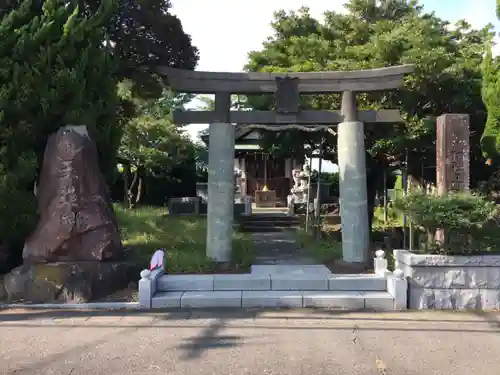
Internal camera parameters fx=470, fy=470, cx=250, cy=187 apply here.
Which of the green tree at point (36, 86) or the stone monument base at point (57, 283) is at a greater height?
the green tree at point (36, 86)

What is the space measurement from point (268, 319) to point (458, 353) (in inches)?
107

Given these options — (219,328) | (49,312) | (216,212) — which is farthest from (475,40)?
(49,312)

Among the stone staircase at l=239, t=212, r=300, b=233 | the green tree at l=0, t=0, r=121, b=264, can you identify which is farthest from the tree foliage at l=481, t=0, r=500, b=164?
the stone staircase at l=239, t=212, r=300, b=233

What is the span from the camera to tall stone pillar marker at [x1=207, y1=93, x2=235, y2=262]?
33.5ft

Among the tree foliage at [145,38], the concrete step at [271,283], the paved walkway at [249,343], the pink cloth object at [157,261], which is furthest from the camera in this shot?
the tree foliage at [145,38]

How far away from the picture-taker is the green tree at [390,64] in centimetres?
1166

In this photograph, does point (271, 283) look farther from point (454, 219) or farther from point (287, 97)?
point (287, 97)

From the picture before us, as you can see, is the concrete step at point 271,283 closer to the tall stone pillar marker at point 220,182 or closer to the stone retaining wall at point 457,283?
the stone retaining wall at point 457,283

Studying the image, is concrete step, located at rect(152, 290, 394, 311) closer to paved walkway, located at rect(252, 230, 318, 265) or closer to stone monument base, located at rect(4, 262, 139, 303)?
stone monument base, located at rect(4, 262, 139, 303)

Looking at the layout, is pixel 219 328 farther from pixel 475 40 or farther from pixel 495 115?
pixel 475 40

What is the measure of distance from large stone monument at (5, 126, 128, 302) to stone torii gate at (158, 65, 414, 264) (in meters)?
2.24

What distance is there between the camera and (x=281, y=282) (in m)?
8.71

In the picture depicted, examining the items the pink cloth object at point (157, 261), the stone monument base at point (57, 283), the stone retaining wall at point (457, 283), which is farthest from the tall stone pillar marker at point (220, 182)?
the stone retaining wall at point (457, 283)

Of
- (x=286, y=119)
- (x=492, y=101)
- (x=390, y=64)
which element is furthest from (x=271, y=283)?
(x=390, y=64)
